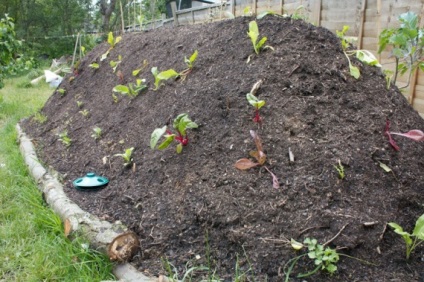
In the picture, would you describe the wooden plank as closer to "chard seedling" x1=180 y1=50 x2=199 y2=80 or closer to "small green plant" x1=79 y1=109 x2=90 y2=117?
"chard seedling" x1=180 y1=50 x2=199 y2=80

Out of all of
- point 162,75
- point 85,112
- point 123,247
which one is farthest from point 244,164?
point 85,112

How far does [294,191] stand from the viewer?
5.77ft

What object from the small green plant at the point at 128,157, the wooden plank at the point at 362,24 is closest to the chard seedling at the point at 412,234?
the small green plant at the point at 128,157

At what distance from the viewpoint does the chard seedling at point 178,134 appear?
6.75 feet

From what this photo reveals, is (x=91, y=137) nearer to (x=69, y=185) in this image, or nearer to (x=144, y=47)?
(x=69, y=185)

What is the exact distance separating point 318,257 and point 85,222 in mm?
1281

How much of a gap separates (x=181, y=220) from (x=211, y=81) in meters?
1.11

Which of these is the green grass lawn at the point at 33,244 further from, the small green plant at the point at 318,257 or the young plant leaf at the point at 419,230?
the young plant leaf at the point at 419,230

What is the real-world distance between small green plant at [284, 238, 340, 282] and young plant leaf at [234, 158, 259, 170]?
471mm

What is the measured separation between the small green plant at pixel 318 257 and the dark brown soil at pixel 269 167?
1.3 inches

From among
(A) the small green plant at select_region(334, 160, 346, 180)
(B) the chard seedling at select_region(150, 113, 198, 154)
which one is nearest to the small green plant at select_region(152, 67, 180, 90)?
(B) the chard seedling at select_region(150, 113, 198, 154)

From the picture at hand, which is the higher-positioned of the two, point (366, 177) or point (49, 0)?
point (49, 0)

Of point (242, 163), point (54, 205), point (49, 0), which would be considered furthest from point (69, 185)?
point (49, 0)

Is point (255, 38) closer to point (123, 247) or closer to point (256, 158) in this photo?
point (256, 158)
